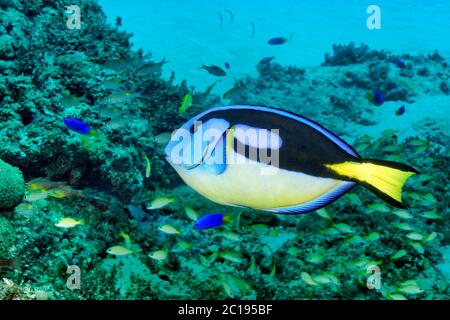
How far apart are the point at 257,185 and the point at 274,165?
69 mm

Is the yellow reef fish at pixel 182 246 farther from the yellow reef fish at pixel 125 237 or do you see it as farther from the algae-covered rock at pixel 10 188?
the algae-covered rock at pixel 10 188

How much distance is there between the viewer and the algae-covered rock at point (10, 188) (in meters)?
3.82

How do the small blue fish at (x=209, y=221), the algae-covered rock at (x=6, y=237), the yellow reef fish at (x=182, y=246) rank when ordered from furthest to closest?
1. the yellow reef fish at (x=182, y=246)
2. the algae-covered rock at (x=6, y=237)
3. the small blue fish at (x=209, y=221)

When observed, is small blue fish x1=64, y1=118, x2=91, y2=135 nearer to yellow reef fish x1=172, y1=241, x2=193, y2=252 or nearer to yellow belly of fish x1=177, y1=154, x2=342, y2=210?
yellow reef fish x1=172, y1=241, x2=193, y2=252

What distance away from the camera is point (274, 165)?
0.94 meters

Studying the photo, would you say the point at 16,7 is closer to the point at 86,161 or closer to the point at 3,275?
the point at 86,161

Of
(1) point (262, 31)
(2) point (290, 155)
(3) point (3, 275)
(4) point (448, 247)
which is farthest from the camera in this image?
(1) point (262, 31)

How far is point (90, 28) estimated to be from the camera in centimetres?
680

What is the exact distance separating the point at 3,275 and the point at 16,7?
4871mm

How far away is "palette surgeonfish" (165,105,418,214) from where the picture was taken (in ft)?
3.11

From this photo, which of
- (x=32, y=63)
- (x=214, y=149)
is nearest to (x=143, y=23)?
(x=32, y=63)

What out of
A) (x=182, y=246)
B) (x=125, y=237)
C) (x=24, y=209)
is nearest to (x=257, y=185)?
(x=182, y=246)

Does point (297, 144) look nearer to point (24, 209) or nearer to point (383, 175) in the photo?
point (383, 175)

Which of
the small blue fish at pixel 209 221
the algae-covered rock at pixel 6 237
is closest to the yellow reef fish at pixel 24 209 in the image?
the algae-covered rock at pixel 6 237
